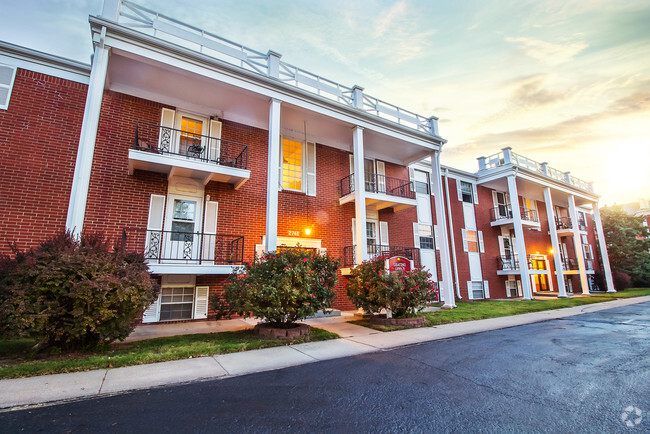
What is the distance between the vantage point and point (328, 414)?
302 centimetres

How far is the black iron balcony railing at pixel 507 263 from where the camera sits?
1912cm

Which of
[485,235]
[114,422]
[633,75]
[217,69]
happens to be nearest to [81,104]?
[217,69]

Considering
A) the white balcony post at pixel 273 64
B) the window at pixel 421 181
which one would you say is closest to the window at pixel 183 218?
the white balcony post at pixel 273 64

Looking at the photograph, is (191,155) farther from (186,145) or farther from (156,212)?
(156,212)

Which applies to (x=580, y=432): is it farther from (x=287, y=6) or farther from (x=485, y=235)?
(x=485, y=235)

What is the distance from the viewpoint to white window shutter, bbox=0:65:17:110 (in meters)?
7.77

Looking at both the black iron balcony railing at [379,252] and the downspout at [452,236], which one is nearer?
the black iron balcony railing at [379,252]

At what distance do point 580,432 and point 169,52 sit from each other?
35.6 ft

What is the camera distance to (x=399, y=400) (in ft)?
11.0

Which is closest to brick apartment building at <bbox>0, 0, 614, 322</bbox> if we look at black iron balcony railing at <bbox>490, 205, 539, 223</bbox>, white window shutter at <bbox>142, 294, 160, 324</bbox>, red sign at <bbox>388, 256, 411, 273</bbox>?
white window shutter at <bbox>142, 294, 160, 324</bbox>

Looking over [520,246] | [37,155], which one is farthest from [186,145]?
[520,246]

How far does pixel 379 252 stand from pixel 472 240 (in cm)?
857

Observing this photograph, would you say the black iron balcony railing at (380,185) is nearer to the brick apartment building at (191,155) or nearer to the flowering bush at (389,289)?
the brick apartment building at (191,155)

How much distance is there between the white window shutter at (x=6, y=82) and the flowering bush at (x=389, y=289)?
10.7 meters
